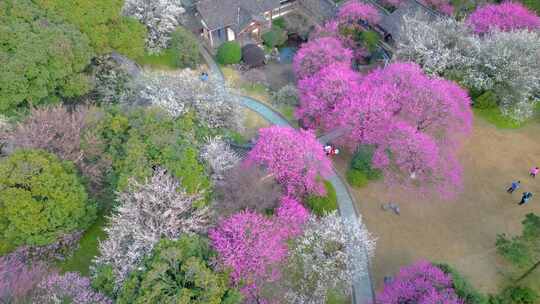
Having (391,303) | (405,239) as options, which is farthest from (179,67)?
(391,303)

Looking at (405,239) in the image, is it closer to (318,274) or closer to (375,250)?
(375,250)

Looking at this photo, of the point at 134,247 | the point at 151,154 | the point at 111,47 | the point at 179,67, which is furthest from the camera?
the point at 179,67

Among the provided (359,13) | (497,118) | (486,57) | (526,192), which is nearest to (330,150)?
(526,192)

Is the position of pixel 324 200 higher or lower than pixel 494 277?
higher

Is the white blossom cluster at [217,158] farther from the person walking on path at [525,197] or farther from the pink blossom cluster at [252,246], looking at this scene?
the person walking on path at [525,197]

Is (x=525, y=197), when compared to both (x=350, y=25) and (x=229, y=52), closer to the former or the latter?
(x=350, y=25)

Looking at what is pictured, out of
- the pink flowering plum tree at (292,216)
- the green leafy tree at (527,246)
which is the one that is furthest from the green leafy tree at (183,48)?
the green leafy tree at (527,246)
